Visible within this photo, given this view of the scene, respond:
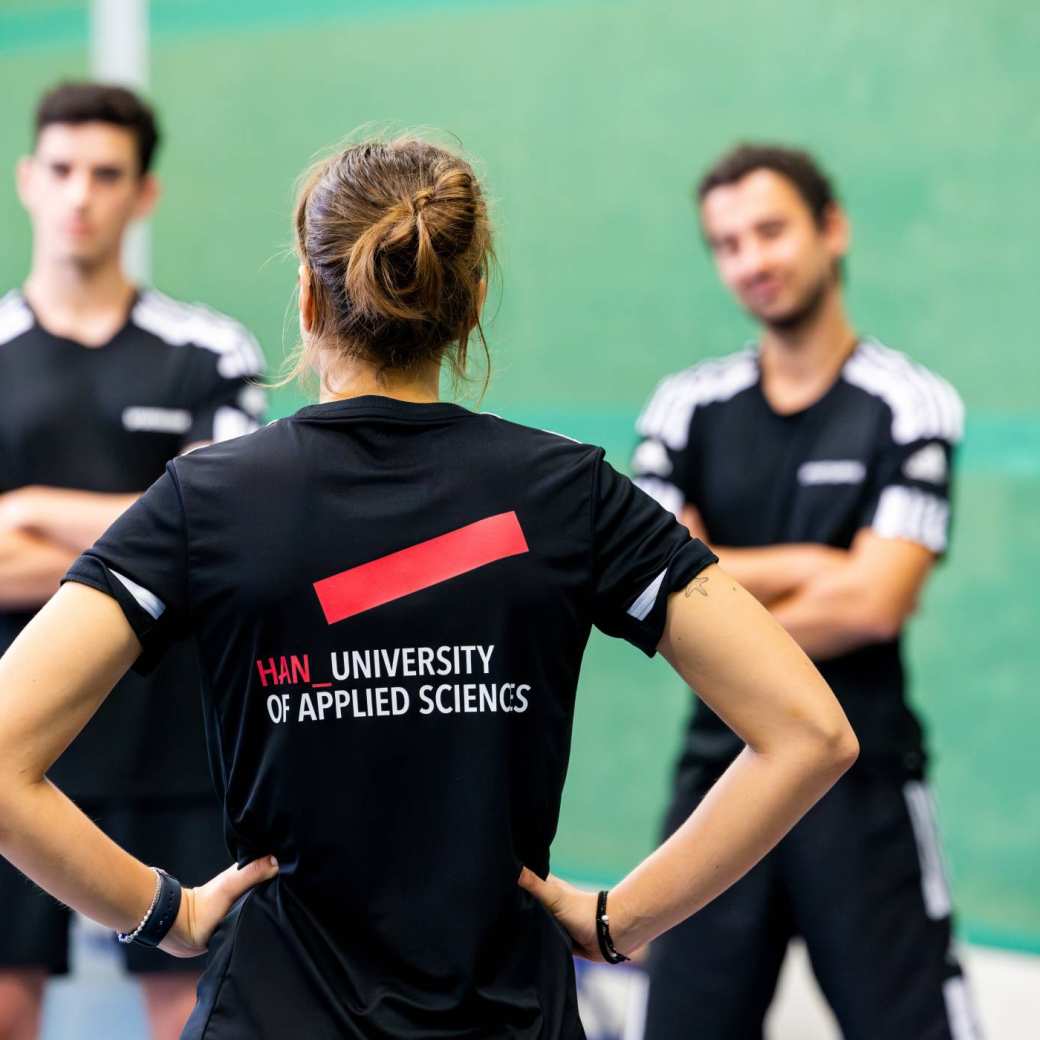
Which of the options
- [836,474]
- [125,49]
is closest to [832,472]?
[836,474]

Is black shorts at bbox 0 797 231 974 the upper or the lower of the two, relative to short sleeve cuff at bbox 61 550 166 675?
lower

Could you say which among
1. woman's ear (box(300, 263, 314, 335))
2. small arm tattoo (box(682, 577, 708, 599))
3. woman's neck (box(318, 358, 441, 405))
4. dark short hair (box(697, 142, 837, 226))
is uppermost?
dark short hair (box(697, 142, 837, 226))

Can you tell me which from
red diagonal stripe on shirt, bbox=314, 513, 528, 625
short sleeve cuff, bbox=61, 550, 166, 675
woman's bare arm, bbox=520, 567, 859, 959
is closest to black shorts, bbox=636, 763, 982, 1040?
woman's bare arm, bbox=520, 567, 859, 959

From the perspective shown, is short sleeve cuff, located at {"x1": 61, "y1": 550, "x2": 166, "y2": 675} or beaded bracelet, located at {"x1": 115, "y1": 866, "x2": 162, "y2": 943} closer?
short sleeve cuff, located at {"x1": 61, "y1": 550, "x2": 166, "y2": 675}

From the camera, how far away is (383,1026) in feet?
4.79

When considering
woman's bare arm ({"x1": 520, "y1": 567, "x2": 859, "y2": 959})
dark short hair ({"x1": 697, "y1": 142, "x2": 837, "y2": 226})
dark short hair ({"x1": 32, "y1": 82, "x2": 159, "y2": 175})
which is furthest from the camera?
dark short hair ({"x1": 32, "y1": 82, "x2": 159, "y2": 175})

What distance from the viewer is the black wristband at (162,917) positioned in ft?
5.25

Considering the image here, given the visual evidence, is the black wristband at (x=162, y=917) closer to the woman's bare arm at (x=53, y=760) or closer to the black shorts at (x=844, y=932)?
the woman's bare arm at (x=53, y=760)

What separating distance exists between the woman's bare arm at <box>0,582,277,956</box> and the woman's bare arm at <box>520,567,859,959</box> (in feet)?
1.17

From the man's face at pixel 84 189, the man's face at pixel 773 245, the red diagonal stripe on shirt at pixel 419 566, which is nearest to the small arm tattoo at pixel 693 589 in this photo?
the red diagonal stripe on shirt at pixel 419 566

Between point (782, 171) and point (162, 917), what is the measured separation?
196 cm

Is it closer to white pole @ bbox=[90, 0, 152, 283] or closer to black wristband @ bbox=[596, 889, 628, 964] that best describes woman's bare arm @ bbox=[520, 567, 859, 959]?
Answer: black wristband @ bbox=[596, 889, 628, 964]

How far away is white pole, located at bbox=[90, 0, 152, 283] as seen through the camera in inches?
209

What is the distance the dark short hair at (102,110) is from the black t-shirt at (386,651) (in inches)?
77.7
